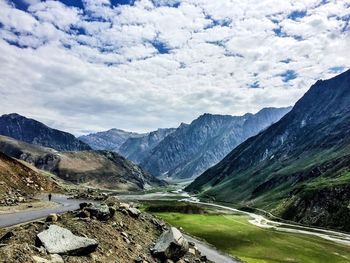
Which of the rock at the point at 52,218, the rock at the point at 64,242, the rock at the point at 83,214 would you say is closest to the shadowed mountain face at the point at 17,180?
the rock at the point at 83,214

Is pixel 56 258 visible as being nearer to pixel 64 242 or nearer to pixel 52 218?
pixel 64 242

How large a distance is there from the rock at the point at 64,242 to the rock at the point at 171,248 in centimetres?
913

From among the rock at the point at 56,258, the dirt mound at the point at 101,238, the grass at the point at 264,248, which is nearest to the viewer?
the dirt mound at the point at 101,238

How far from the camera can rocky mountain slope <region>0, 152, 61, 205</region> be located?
79.3 meters

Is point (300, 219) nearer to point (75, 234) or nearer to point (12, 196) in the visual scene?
point (12, 196)

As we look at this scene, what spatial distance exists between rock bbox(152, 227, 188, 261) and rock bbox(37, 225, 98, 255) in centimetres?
913

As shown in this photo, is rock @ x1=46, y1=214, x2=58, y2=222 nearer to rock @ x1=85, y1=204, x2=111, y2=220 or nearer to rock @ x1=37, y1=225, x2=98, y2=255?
rock @ x1=37, y1=225, x2=98, y2=255

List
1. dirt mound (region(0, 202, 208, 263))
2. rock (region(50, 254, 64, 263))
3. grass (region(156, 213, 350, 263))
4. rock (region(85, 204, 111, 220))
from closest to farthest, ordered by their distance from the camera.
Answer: dirt mound (region(0, 202, 208, 263)) < rock (region(50, 254, 64, 263)) < rock (region(85, 204, 111, 220)) < grass (region(156, 213, 350, 263))

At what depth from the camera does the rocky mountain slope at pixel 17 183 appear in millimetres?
79300

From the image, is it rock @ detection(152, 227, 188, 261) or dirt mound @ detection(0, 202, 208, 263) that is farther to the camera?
rock @ detection(152, 227, 188, 261)

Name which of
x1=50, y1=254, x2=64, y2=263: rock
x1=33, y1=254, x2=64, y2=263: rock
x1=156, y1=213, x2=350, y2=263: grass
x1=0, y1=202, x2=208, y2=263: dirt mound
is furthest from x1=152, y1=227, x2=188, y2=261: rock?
x1=156, y1=213, x2=350, y2=263: grass

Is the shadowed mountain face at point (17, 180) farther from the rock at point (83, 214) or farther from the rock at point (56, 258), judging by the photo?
the rock at point (56, 258)

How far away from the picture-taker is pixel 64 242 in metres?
29.8

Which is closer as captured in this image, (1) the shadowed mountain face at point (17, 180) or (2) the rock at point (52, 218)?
(2) the rock at point (52, 218)
